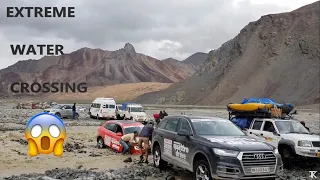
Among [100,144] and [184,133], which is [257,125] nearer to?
[184,133]

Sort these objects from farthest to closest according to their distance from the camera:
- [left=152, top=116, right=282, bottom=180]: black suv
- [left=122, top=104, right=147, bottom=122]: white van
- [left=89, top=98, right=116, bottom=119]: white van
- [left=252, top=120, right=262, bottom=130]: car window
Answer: [left=89, top=98, right=116, bottom=119]: white van
[left=122, top=104, right=147, bottom=122]: white van
[left=252, top=120, right=262, bottom=130]: car window
[left=152, top=116, right=282, bottom=180]: black suv

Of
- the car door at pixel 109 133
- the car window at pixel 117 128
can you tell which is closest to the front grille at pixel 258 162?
the car window at pixel 117 128

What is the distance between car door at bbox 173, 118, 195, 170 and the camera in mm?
10297

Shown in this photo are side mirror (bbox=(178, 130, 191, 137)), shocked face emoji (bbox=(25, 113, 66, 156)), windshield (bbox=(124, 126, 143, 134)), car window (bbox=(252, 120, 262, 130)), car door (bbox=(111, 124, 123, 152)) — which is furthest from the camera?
windshield (bbox=(124, 126, 143, 134))

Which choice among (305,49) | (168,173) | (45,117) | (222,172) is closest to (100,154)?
(168,173)

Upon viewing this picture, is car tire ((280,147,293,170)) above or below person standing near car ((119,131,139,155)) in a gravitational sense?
below

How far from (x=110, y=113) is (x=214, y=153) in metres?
30.9

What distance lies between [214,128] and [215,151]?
5.72 ft

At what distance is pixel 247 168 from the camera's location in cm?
905

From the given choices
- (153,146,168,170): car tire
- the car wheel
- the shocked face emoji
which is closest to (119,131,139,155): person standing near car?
the car wheel

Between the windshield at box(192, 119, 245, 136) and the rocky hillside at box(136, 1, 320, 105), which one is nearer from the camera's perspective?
the windshield at box(192, 119, 245, 136)

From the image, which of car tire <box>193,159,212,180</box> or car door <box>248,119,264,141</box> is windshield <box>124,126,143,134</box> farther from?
car tire <box>193,159,212,180</box>

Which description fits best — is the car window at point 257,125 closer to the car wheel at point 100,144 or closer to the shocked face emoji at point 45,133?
the car wheel at point 100,144

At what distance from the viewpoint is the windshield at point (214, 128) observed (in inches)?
420
